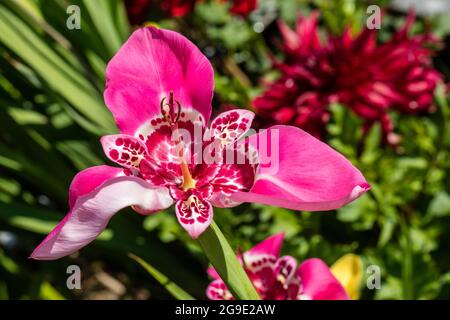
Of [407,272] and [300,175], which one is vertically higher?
[300,175]

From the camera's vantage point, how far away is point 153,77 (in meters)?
0.31

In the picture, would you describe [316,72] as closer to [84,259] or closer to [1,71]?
[1,71]

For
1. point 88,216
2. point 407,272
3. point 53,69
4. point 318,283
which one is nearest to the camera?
point 88,216

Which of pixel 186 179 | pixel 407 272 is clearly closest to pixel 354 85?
pixel 407 272

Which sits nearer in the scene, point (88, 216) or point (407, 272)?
point (88, 216)

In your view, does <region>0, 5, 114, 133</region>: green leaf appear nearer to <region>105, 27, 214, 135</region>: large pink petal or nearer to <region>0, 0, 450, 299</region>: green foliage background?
<region>0, 0, 450, 299</region>: green foliage background

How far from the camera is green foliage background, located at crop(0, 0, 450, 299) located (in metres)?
0.61

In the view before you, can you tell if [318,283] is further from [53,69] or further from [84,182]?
[53,69]

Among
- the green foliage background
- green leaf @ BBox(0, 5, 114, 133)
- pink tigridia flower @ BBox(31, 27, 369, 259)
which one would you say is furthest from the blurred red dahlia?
pink tigridia flower @ BBox(31, 27, 369, 259)

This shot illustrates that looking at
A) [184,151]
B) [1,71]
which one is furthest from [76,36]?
[184,151]

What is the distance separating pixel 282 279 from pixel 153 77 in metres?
0.22

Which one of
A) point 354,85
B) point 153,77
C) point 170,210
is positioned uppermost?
point 153,77

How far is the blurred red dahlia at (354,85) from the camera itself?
0.70 m

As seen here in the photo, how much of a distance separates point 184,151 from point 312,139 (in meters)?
0.07
